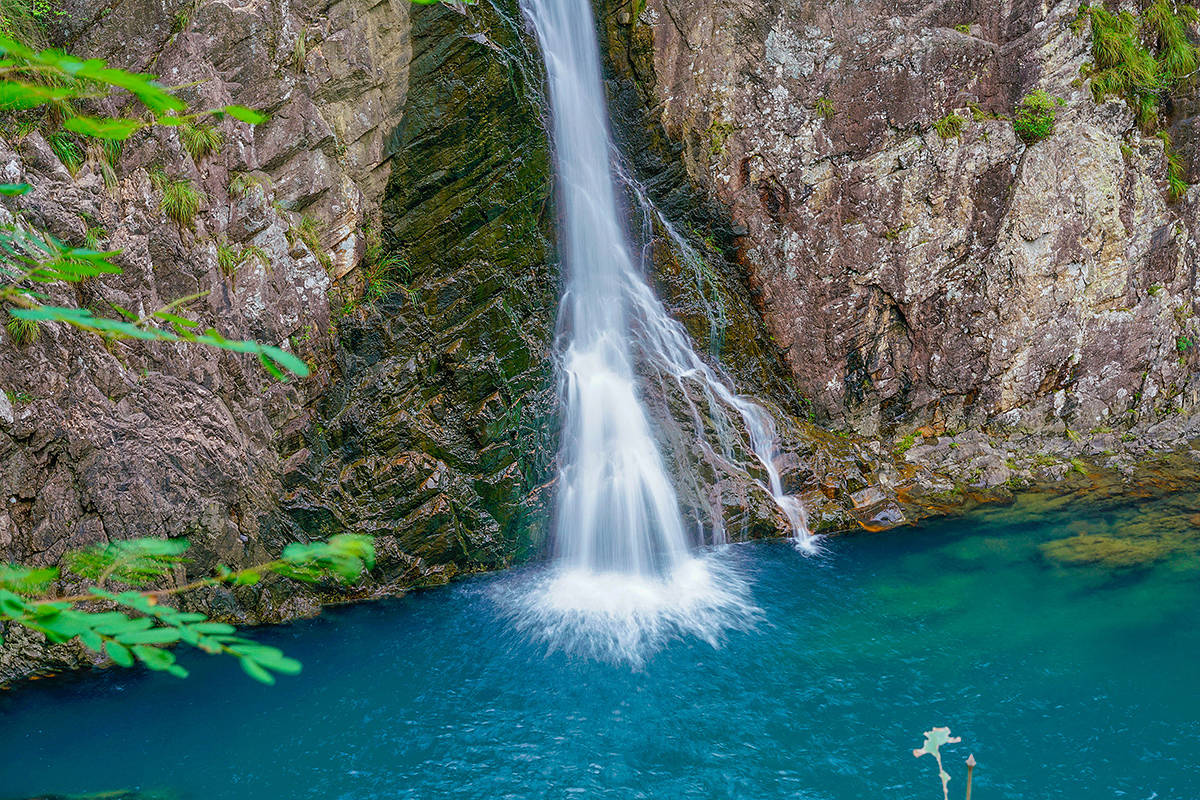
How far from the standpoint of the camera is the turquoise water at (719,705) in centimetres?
570

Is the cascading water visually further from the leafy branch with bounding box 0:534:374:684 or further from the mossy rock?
the leafy branch with bounding box 0:534:374:684

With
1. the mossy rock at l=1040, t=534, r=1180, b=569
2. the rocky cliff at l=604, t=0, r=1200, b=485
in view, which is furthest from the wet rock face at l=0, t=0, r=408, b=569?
the mossy rock at l=1040, t=534, r=1180, b=569

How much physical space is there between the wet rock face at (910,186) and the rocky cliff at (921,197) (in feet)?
0.09

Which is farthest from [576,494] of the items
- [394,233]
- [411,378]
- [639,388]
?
[394,233]

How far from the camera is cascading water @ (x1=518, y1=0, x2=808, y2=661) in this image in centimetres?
804

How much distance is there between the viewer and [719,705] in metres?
6.47

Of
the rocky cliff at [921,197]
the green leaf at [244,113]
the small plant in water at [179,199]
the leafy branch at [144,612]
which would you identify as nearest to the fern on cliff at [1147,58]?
the rocky cliff at [921,197]

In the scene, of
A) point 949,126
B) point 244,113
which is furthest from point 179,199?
point 949,126

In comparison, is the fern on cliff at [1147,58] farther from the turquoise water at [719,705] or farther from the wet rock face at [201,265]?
the wet rock face at [201,265]

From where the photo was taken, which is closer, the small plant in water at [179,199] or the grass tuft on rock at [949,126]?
the small plant in water at [179,199]

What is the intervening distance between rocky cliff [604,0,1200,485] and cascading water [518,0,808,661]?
3.47 feet

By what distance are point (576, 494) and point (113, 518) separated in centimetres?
491

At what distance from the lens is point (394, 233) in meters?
9.13

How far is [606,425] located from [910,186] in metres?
5.49
